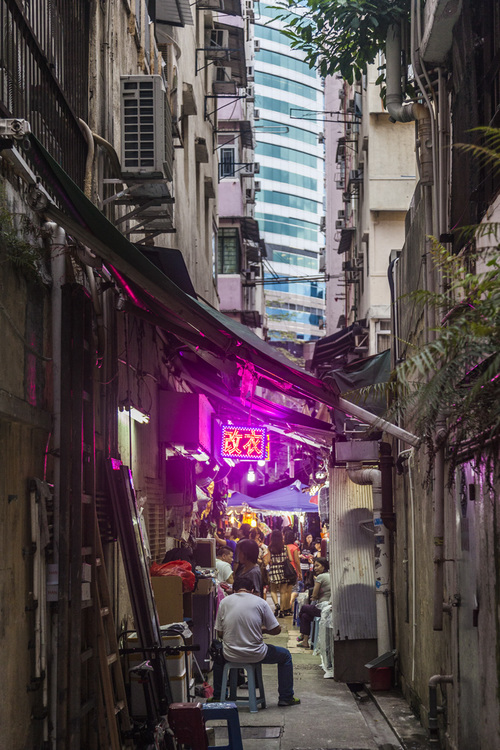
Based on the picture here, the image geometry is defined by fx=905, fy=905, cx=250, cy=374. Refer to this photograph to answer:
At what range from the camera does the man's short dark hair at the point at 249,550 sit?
1169 centimetres

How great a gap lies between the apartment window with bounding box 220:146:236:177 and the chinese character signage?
17868mm

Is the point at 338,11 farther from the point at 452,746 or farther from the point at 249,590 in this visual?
the point at 452,746

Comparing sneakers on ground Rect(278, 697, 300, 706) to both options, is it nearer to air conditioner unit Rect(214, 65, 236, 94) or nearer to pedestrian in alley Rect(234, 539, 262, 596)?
pedestrian in alley Rect(234, 539, 262, 596)

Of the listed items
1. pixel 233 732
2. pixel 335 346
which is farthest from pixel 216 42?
pixel 233 732

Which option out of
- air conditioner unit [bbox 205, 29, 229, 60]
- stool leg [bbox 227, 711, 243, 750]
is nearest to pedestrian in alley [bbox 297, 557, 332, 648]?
stool leg [bbox 227, 711, 243, 750]

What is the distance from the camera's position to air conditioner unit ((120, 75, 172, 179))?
902 cm

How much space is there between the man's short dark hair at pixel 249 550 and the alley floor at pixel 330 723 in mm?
1933

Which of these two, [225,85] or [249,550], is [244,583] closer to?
[249,550]

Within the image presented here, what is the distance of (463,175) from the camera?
26.1 feet

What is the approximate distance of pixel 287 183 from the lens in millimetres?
116938

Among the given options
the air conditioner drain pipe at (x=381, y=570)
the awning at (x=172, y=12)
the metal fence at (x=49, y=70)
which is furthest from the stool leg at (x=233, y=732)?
the awning at (x=172, y=12)

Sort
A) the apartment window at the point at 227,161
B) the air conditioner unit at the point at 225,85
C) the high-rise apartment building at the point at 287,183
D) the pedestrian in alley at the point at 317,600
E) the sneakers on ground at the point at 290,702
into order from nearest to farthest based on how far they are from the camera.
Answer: the sneakers on ground at the point at 290,702, the pedestrian in alley at the point at 317,600, the air conditioner unit at the point at 225,85, the apartment window at the point at 227,161, the high-rise apartment building at the point at 287,183

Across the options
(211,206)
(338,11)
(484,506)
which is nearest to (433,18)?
(338,11)

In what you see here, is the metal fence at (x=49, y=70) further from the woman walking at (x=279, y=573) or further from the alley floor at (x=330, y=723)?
the woman walking at (x=279, y=573)
